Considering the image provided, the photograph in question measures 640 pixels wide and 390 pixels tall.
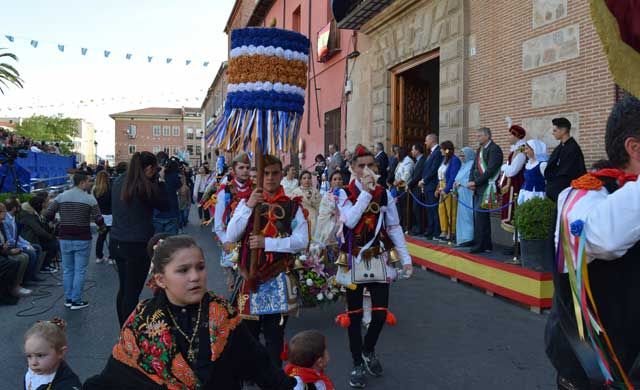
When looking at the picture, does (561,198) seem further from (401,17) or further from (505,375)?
(401,17)

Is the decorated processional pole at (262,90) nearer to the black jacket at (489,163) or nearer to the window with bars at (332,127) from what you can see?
the black jacket at (489,163)

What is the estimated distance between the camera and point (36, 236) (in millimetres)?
9414

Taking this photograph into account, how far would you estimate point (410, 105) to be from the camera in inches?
632

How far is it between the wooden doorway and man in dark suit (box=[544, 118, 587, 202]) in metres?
7.89

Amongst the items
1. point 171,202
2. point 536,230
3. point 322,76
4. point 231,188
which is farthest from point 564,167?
point 322,76

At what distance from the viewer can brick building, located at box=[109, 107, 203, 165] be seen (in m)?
96.4

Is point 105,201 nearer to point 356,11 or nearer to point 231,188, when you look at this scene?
point 231,188

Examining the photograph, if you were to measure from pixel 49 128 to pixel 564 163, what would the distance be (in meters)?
82.5

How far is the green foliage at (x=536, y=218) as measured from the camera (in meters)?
7.25

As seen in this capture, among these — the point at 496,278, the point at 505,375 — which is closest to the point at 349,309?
the point at 505,375

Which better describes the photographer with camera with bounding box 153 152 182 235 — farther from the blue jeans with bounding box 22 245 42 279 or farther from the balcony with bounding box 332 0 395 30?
the balcony with bounding box 332 0 395 30

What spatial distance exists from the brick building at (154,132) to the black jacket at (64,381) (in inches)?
3737

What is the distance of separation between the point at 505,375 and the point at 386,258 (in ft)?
4.87

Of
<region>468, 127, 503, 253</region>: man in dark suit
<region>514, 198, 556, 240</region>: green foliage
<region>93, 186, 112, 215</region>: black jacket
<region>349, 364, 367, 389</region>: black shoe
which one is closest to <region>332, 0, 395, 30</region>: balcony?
<region>468, 127, 503, 253</region>: man in dark suit
